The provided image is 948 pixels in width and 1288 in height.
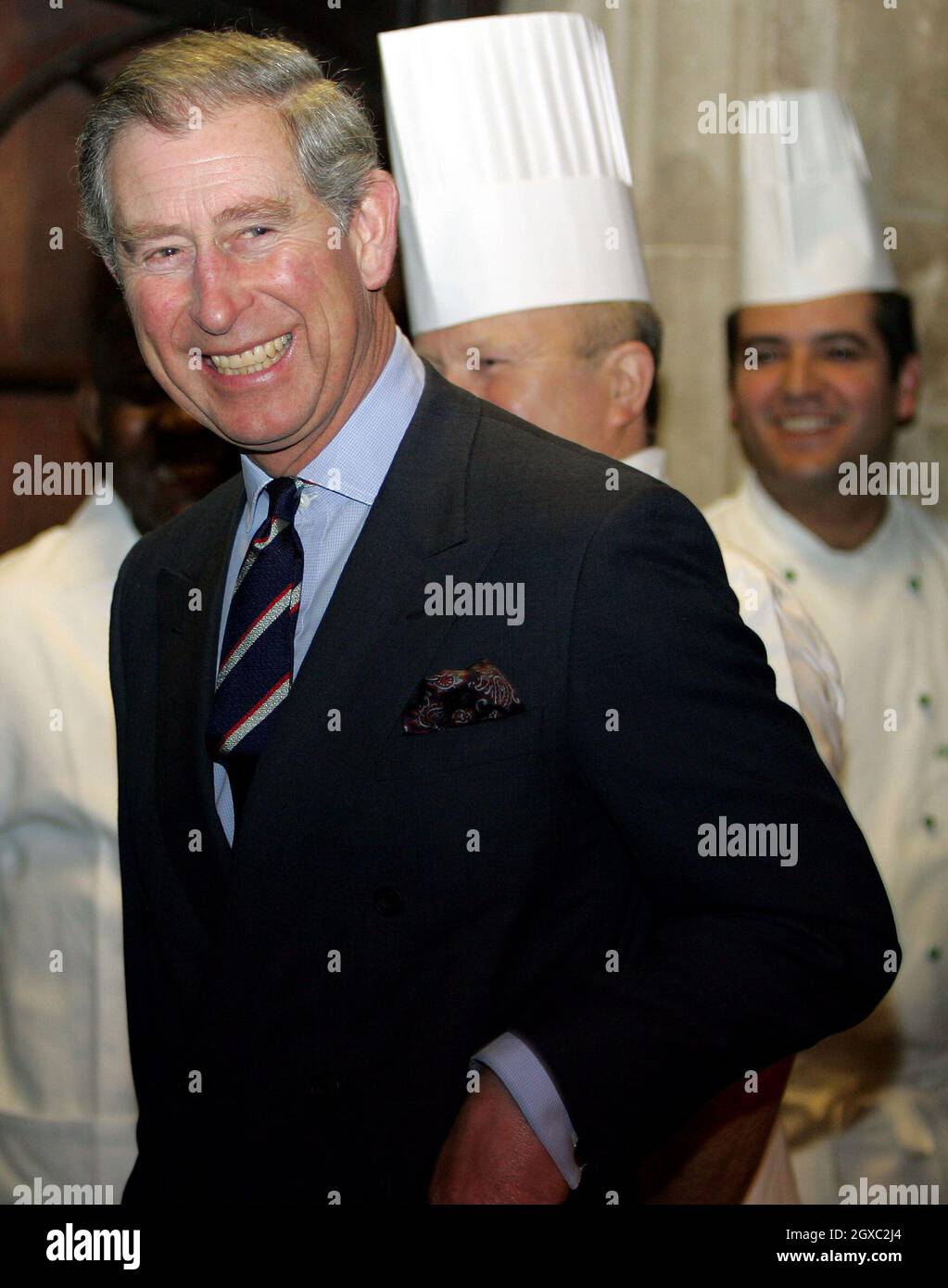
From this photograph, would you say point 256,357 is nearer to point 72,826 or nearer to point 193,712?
point 193,712

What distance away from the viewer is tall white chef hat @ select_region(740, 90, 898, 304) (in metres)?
2.26

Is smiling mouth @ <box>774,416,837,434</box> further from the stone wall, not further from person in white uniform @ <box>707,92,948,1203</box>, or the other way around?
the stone wall

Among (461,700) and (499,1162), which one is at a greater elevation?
(461,700)

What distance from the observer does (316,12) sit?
211 cm

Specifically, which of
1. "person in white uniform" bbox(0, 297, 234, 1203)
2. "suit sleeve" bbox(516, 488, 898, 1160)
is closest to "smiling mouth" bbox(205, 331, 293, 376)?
"suit sleeve" bbox(516, 488, 898, 1160)

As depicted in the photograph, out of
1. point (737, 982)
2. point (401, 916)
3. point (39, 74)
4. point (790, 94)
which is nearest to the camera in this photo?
point (737, 982)

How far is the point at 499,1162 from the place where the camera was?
78 cm

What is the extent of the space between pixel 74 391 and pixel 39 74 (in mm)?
435

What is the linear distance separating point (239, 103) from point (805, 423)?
1485 mm

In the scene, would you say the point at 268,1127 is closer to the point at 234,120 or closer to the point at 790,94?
the point at 234,120

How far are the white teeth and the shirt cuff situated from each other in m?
1.64

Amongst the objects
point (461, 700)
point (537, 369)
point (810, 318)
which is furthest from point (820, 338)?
point (461, 700)

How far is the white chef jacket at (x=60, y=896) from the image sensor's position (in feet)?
6.46
